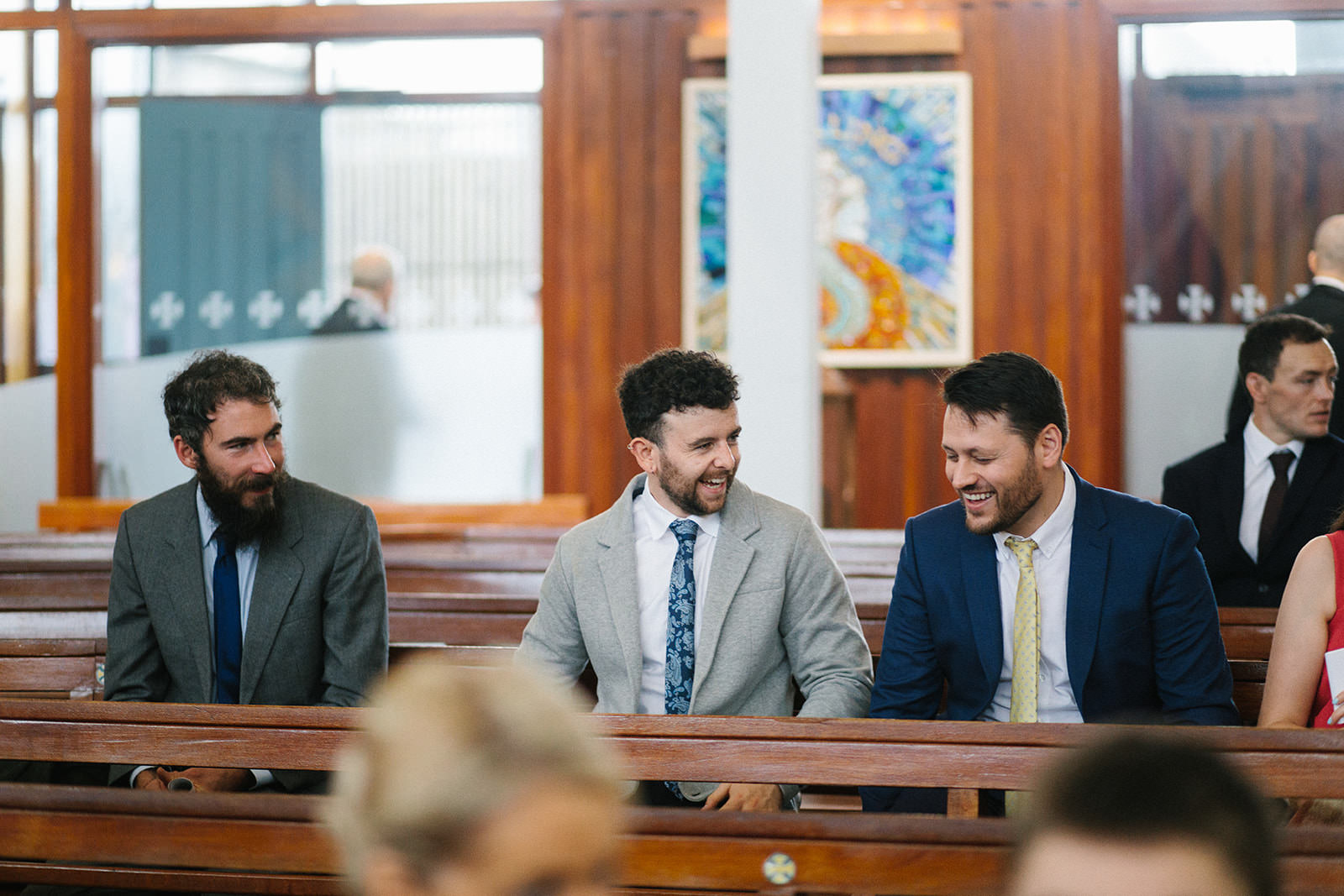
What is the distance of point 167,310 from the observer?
20.2 feet

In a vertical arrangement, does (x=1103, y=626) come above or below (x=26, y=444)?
below

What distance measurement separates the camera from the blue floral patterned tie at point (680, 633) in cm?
264

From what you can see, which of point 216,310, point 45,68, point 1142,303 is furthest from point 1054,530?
point 45,68

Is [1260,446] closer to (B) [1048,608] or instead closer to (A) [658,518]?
(B) [1048,608]

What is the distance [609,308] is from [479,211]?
737mm

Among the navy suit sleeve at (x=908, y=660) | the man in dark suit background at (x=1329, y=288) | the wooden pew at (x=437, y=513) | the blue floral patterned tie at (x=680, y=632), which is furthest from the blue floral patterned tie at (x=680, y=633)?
the wooden pew at (x=437, y=513)

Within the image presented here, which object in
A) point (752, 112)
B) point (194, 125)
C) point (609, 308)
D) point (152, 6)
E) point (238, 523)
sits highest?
point (152, 6)

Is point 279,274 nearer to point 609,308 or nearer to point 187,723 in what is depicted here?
point 609,308

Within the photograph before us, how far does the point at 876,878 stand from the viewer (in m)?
1.81

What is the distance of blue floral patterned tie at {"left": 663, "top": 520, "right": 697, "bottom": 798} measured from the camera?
2.64m

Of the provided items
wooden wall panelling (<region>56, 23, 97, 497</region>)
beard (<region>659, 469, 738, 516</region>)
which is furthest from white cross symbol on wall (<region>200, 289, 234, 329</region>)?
beard (<region>659, 469, 738, 516</region>)

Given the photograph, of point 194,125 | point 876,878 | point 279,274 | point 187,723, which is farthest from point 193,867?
point 194,125

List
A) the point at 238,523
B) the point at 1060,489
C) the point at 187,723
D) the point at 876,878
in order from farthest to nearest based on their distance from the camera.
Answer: the point at 238,523
the point at 1060,489
the point at 187,723
the point at 876,878

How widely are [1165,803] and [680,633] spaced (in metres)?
1.94
